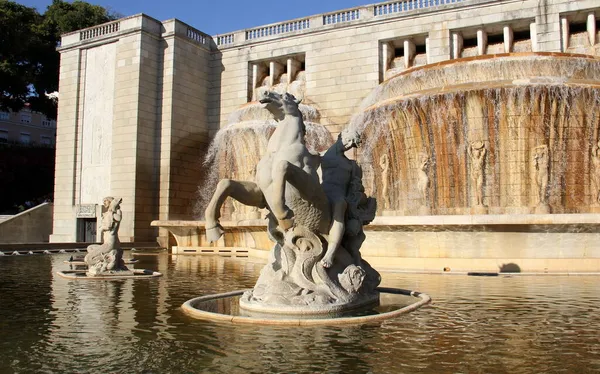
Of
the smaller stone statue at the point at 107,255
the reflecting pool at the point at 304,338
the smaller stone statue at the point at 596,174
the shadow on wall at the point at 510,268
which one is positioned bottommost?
the reflecting pool at the point at 304,338

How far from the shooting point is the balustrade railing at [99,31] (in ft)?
91.0

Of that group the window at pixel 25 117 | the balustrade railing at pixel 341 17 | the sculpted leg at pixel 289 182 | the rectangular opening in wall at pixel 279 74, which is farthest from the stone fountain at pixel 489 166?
the window at pixel 25 117

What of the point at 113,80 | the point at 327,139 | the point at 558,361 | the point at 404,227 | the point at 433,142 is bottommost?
the point at 558,361

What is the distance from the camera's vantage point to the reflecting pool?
13.0 ft

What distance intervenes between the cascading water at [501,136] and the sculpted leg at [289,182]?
30.4 ft

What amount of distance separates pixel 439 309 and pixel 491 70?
452 inches

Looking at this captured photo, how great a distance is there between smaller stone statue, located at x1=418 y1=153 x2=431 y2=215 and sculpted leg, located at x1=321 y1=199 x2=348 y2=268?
958 centimetres

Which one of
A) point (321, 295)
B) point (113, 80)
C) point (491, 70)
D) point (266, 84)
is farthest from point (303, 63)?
point (321, 295)

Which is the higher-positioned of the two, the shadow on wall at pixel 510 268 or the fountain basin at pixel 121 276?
the shadow on wall at pixel 510 268

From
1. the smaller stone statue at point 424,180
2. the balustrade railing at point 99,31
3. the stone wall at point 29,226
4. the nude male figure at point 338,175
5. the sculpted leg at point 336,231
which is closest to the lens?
the sculpted leg at point 336,231

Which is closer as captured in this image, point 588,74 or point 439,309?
point 439,309

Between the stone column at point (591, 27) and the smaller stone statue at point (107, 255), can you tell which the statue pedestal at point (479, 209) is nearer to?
the smaller stone statue at point (107, 255)

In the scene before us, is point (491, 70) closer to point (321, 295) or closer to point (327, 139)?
point (327, 139)

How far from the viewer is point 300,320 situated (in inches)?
213
